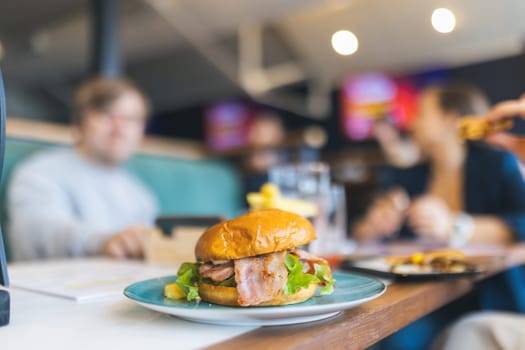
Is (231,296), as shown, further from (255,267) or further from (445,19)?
(445,19)

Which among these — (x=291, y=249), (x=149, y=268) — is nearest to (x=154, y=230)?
(x=149, y=268)

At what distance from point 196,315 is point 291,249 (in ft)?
0.53

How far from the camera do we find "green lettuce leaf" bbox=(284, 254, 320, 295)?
578 millimetres

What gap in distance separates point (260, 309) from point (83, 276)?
0.56 metres

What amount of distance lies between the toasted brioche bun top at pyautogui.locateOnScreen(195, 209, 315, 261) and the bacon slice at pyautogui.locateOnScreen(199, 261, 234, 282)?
1 centimetres

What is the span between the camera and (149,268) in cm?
109

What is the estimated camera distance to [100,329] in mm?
548

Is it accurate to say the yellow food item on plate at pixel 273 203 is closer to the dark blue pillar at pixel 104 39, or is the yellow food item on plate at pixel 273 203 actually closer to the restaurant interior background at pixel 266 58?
the restaurant interior background at pixel 266 58

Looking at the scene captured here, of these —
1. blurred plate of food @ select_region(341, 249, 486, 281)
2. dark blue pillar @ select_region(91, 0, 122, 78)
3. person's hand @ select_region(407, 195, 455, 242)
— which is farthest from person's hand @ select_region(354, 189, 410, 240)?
dark blue pillar @ select_region(91, 0, 122, 78)

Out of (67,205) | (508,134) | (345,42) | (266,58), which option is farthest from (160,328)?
(266,58)

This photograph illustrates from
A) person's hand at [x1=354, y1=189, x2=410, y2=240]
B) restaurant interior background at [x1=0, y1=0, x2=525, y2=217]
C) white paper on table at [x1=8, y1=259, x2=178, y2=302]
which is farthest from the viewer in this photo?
restaurant interior background at [x1=0, y1=0, x2=525, y2=217]

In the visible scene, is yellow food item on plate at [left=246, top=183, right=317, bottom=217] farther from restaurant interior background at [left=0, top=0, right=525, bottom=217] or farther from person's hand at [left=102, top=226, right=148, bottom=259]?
restaurant interior background at [left=0, top=0, right=525, bottom=217]

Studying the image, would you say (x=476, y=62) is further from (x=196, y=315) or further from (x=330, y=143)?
(x=196, y=315)

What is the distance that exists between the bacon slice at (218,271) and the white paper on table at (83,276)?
0.74 ft
